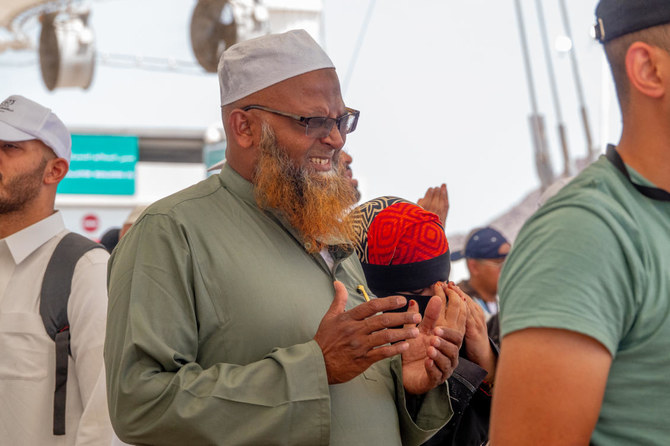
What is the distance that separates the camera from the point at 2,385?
2361mm

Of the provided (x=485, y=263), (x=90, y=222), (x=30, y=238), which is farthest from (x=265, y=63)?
(x=90, y=222)

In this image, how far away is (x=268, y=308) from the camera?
174 cm

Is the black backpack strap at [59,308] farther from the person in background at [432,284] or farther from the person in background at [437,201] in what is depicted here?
the person in background at [437,201]

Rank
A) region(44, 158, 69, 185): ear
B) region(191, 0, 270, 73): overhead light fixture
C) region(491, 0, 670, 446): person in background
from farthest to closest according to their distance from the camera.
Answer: region(191, 0, 270, 73): overhead light fixture, region(44, 158, 69, 185): ear, region(491, 0, 670, 446): person in background

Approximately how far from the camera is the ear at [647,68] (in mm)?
1161

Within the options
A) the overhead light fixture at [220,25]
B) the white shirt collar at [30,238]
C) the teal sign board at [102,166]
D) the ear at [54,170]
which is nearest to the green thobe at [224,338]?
the white shirt collar at [30,238]

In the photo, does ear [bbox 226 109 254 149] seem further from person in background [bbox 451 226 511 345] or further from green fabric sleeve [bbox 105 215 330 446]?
person in background [bbox 451 226 511 345]

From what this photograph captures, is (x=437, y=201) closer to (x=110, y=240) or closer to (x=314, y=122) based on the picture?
(x=314, y=122)

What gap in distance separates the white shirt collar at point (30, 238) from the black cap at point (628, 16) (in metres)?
1.97

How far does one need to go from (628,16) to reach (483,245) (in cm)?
404

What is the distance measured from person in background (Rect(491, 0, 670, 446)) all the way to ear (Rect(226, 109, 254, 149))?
990 mm

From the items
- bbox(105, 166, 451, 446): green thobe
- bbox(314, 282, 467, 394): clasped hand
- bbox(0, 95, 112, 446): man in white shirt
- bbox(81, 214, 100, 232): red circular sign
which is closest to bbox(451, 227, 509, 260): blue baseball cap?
bbox(0, 95, 112, 446): man in white shirt

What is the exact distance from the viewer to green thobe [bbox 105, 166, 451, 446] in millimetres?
1620

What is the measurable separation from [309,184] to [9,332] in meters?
1.10
